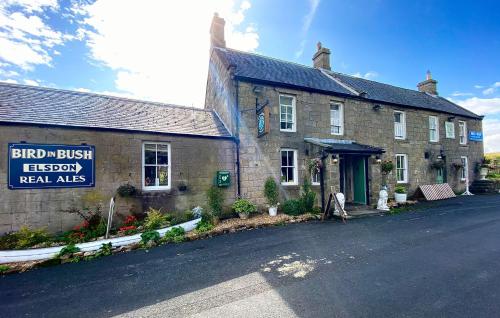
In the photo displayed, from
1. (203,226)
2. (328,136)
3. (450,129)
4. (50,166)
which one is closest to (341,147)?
(328,136)

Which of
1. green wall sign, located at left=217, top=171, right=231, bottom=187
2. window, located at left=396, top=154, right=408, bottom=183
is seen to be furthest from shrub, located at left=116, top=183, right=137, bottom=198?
window, located at left=396, top=154, right=408, bottom=183

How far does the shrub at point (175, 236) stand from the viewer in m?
7.46

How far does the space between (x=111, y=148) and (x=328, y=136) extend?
33.6 feet

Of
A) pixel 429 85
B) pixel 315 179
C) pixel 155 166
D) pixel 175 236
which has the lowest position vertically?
pixel 175 236

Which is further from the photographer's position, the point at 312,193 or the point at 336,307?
the point at 312,193

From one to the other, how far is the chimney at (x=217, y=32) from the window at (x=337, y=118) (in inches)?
294

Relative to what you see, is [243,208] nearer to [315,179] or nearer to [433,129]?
[315,179]

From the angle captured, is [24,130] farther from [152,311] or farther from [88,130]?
A: [152,311]

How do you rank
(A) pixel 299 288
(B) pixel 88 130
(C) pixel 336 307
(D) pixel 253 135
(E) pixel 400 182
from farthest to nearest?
(E) pixel 400 182
(D) pixel 253 135
(B) pixel 88 130
(A) pixel 299 288
(C) pixel 336 307

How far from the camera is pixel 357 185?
A: 42.2ft

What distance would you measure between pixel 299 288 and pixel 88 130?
28.1 feet

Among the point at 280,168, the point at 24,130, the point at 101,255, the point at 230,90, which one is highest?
the point at 230,90

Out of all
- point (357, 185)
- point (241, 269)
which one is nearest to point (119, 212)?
point (241, 269)

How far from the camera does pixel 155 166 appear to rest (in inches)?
368
